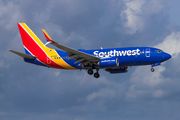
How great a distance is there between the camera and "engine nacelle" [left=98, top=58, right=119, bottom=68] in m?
59.8

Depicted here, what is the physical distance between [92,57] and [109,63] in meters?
3.35

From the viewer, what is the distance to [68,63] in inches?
2547

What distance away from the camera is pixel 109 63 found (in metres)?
60.1

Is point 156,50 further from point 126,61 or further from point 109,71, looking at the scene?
point 109,71

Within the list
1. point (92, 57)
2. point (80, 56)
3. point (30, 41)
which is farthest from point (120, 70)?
point (30, 41)

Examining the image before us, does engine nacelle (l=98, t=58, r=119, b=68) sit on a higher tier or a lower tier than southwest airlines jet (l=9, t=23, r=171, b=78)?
lower

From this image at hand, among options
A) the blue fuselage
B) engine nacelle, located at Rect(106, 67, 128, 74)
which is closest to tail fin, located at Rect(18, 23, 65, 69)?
engine nacelle, located at Rect(106, 67, 128, 74)

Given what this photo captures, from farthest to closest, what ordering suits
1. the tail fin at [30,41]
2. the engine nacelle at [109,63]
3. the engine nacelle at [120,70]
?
the tail fin at [30,41], the engine nacelle at [120,70], the engine nacelle at [109,63]

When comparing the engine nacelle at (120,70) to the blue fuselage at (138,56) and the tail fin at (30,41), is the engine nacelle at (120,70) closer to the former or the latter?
the blue fuselage at (138,56)

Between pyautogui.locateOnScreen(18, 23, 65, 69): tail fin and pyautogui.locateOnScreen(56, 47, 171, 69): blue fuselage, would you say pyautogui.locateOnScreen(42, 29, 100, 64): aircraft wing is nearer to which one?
pyautogui.locateOnScreen(56, 47, 171, 69): blue fuselage

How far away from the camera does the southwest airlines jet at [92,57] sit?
60.1 m

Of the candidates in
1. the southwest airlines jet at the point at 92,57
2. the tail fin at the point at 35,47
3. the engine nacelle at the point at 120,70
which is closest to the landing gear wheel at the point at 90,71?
the southwest airlines jet at the point at 92,57

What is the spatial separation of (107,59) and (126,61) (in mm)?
3516

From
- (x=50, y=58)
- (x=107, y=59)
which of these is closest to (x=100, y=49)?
(x=107, y=59)
